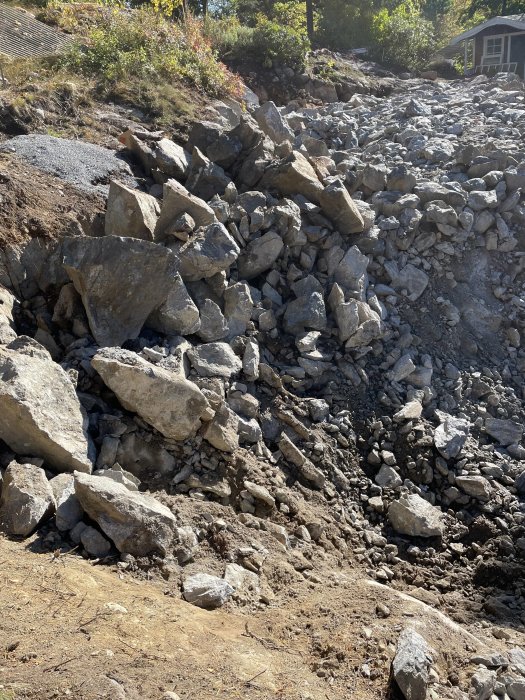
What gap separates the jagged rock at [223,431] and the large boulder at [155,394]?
0.17 meters

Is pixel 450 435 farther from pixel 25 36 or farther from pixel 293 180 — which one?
pixel 25 36

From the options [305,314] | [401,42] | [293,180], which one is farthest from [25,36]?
[401,42]

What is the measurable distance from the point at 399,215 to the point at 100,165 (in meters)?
3.88

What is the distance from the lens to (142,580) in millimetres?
3934

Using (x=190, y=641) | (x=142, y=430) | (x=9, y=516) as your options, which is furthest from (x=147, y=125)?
(x=190, y=641)

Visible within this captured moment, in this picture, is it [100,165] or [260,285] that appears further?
[100,165]

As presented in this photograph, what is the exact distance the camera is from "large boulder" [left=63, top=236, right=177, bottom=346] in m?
5.65

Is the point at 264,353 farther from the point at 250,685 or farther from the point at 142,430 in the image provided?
the point at 250,685

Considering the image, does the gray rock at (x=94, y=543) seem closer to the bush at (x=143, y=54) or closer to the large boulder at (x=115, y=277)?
the large boulder at (x=115, y=277)

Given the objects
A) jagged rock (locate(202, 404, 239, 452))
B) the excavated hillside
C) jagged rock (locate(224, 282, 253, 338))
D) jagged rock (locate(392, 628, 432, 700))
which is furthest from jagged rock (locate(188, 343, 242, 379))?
jagged rock (locate(392, 628, 432, 700))

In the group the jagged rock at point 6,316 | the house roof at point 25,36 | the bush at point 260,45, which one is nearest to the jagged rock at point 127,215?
the jagged rock at point 6,316

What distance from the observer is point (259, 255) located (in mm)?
7082

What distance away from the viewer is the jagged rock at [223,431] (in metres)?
5.25

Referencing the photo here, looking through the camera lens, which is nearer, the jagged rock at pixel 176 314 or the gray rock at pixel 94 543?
the gray rock at pixel 94 543
